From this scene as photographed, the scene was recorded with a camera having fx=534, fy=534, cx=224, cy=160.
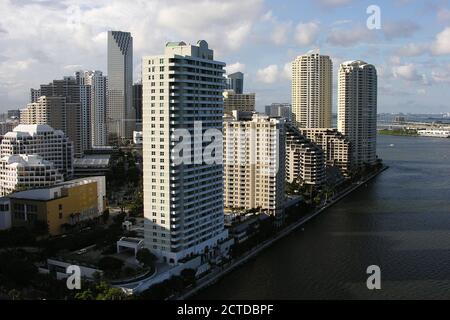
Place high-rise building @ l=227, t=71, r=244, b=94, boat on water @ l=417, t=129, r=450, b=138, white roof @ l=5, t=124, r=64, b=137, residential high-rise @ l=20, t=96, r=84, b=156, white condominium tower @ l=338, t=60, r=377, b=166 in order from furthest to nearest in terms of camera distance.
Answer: boat on water @ l=417, t=129, r=450, b=138
high-rise building @ l=227, t=71, r=244, b=94
white condominium tower @ l=338, t=60, r=377, b=166
residential high-rise @ l=20, t=96, r=84, b=156
white roof @ l=5, t=124, r=64, b=137

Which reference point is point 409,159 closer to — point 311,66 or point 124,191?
point 311,66

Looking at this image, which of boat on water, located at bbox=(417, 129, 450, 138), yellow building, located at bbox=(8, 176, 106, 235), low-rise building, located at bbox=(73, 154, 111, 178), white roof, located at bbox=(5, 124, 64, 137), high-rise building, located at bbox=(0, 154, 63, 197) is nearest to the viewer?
yellow building, located at bbox=(8, 176, 106, 235)

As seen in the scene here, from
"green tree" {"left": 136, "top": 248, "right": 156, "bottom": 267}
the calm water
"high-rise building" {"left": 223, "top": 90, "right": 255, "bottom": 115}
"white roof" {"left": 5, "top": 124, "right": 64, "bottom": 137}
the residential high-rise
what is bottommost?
the calm water

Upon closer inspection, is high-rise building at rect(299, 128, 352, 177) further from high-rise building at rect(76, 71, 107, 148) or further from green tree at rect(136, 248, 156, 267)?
high-rise building at rect(76, 71, 107, 148)

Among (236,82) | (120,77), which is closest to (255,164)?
(236,82)

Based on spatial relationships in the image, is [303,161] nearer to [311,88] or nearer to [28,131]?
[28,131]

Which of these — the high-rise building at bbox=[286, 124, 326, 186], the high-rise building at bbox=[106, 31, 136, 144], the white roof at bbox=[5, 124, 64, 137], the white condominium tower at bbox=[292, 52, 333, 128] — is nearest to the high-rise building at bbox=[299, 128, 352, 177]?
the high-rise building at bbox=[286, 124, 326, 186]

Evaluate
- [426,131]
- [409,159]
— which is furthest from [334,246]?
[426,131]
